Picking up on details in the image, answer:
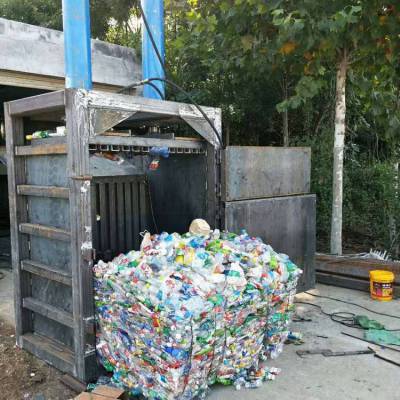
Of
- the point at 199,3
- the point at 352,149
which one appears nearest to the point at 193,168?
the point at 199,3

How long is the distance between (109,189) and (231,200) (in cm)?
108

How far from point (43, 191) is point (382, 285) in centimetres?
348

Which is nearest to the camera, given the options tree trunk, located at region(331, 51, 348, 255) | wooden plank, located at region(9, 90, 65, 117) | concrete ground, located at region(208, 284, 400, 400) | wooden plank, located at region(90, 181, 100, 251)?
concrete ground, located at region(208, 284, 400, 400)

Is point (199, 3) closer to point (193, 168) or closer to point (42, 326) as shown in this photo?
point (193, 168)

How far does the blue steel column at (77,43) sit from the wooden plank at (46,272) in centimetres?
190

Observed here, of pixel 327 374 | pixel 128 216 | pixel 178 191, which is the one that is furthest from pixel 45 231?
pixel 327 374

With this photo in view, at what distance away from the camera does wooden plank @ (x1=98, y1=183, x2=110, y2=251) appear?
3217 mm

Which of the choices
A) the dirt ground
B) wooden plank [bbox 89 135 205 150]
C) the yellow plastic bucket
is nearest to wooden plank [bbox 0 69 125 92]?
wooden plank [bbox 89 135 205 150]

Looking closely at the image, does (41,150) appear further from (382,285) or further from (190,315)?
(382,285)

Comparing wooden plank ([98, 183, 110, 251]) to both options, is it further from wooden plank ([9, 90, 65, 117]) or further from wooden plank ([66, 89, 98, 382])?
wooden plank ([9, 90, 65, 117])

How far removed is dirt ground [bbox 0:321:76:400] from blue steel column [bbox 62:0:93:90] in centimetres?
258

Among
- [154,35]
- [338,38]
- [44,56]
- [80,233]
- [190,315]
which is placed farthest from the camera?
[44,56]

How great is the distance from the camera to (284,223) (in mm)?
4176

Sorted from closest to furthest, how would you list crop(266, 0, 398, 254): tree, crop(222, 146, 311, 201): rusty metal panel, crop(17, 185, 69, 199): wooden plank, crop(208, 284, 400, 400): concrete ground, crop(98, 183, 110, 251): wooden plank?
1. crop(208, 284, 400, 400): concrete ground
2. crop(17, 185, 69, 199): wooden plank
3. crop(98, 183, 110, 251): wooden plank
4. crop(222, 146, 311, 201): rusty metal panel
5. crop(266, 0, 398, 254): tree
